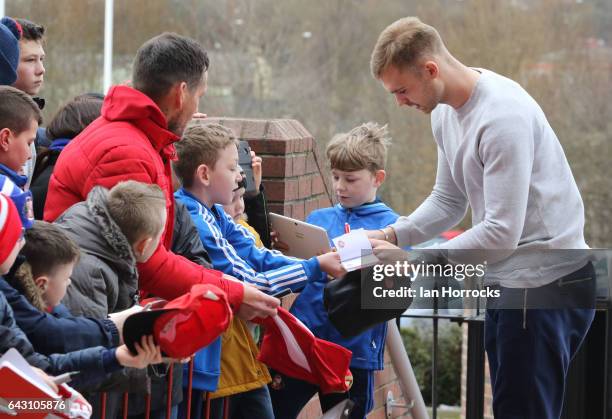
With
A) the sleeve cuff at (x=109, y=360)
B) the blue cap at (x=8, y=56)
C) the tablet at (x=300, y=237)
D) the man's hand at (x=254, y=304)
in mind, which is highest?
the blue cap at (x=8, y=56)

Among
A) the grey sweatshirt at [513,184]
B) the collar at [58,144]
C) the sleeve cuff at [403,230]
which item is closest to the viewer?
the grey sweatshirt at [513,184]

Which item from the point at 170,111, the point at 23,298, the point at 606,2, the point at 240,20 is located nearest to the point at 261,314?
the point at 170,111

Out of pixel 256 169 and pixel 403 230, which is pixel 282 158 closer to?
pixel 256 169

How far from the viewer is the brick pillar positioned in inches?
205

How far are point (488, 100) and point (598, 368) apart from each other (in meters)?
1.73

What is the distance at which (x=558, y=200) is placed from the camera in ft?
12.9

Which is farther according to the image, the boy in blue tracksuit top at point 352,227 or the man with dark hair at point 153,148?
the boy in blue tracksuit top at point 352,227

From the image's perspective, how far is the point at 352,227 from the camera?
4.73m

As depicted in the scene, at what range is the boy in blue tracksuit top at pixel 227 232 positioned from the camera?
403 centimetres

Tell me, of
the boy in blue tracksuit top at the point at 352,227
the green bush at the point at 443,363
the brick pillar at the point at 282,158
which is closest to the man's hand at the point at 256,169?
the boy in blue tracksuit top at the point at 352,227

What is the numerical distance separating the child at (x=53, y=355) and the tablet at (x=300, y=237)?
5.12 ft

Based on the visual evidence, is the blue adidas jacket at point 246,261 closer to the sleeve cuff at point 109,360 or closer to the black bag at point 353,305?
the black bag at point 353,305

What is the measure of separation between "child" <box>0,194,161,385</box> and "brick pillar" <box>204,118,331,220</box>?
2363mm

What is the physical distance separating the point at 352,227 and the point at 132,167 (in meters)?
1.48
